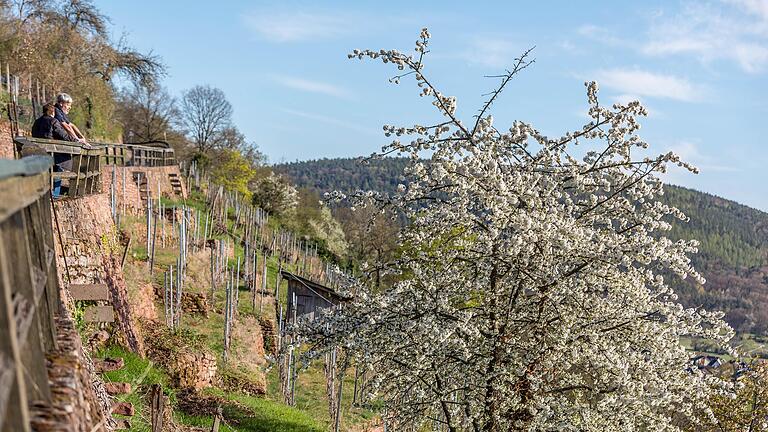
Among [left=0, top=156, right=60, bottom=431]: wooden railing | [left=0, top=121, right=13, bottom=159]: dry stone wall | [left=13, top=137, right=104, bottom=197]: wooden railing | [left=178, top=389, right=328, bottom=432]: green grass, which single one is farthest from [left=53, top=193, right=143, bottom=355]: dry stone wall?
[left=0, top=156, right=60, bottom=431]: wooden railing

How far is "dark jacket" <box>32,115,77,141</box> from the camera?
1091 cm

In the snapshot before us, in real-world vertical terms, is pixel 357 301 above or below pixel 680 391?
above

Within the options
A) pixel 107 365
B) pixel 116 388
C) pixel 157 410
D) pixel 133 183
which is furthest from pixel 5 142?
pixel 157 410

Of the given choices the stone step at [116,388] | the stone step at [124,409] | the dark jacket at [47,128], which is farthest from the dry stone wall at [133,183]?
the stone step at [124,409]

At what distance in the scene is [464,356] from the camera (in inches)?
351

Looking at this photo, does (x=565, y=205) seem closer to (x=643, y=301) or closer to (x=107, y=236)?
(x=643, y=301)

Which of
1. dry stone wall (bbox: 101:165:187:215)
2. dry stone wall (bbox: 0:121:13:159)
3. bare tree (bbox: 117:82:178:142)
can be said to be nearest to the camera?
dry stone wall (bbox: 0:121:13:159)

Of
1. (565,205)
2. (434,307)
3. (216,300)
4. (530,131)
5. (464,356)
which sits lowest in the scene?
(216,300)

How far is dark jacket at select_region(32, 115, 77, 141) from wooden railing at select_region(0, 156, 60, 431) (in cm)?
815

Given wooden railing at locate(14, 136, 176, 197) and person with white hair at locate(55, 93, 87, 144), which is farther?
person with white hair at locate(55, 93, 87, 144)

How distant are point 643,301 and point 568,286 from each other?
122cm

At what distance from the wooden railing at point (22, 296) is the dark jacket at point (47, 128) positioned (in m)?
8.15

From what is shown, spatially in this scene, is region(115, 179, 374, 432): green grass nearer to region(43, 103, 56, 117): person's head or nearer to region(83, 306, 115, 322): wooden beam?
region(83, 306, 115, 322): wooden beam

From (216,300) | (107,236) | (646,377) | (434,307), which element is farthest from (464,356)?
(216,300)
